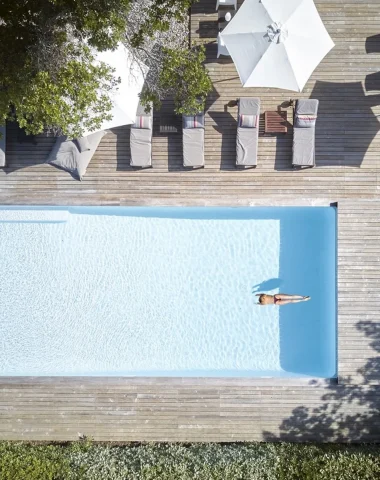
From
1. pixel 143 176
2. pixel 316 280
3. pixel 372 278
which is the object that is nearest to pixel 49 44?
pixel 143 176

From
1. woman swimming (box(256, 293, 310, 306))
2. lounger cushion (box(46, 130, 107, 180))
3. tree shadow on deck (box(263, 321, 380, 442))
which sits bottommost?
tree shadow on deck (box(263, 321, 380, 442))

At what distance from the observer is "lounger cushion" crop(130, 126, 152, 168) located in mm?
9844

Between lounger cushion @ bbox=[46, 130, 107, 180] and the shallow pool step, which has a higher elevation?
lounger cushion @ bbox=[46, 130, 107, 180]

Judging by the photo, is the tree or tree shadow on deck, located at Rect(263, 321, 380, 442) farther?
tree shadow on deck, located at Rect(263, 321, 380, 442)

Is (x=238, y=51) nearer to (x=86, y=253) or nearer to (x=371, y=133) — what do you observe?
(x=371, y=133)

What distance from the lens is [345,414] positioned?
33.1 ft

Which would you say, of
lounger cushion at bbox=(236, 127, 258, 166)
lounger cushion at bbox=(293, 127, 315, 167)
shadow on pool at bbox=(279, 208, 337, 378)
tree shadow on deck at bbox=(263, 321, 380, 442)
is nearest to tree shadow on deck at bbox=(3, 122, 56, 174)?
lounger cushion at bbox=(236, 127, 258, 166)

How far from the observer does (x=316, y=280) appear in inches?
414

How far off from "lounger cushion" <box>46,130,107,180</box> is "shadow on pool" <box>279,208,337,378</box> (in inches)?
172

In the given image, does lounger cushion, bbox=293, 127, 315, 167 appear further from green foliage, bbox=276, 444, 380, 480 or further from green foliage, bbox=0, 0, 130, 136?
green foliage, bbox=276, 444, 380, 480

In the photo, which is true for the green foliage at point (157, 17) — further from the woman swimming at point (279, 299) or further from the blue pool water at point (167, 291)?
the woman swimming at point (279, 299)

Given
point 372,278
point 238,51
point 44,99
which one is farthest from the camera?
point 372,278

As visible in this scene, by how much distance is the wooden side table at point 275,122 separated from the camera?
1003 centimetres

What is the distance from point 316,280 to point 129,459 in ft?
17.7
